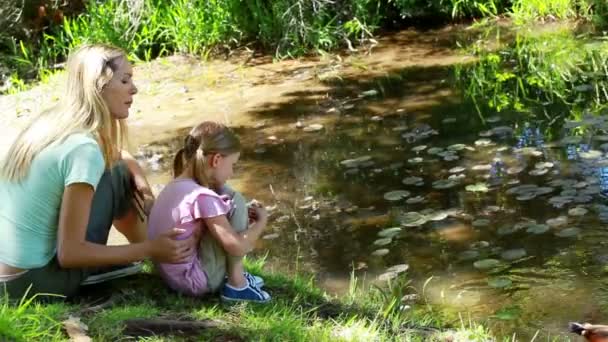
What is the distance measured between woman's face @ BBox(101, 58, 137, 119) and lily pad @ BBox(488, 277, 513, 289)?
1.93 meters

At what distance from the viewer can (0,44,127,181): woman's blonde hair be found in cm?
335

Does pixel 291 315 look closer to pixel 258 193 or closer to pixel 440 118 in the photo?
pixel 258 193

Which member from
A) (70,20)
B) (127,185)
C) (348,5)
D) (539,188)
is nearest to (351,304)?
(127,185)

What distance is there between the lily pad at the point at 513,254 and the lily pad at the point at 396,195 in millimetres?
Answer: 978

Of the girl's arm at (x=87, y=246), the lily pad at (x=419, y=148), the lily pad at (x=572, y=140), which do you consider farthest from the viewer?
the lily pad at (x=419, y=148)

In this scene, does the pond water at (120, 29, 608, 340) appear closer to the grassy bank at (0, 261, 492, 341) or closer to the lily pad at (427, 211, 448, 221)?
the lily pad at (427, 211, 448, 221)

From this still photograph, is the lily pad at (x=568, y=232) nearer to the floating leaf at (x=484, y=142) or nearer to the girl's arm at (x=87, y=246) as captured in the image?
the floating leaf at (x=484, y=142)

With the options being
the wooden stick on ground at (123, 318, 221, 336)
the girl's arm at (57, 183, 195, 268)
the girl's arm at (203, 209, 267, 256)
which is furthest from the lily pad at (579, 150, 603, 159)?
the wooden stick on ground at (123, 318, 221, 336)

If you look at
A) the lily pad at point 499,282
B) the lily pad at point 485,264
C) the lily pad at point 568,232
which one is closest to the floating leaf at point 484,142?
the lily pad at point 568,232

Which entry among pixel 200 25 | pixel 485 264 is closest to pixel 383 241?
pixel 485 264

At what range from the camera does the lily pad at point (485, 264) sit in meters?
4.54

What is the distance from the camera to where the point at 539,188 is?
534 centimetres

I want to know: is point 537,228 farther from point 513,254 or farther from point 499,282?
point 499,282

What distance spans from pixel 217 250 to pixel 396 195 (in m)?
2.16
